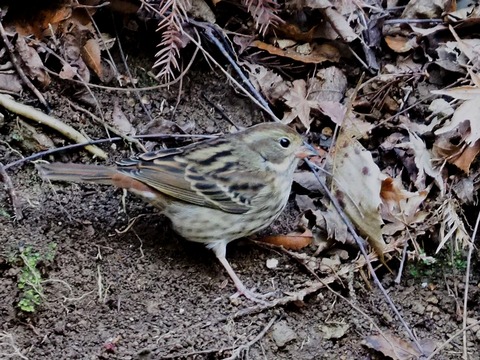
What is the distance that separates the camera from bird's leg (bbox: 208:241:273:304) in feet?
13.7

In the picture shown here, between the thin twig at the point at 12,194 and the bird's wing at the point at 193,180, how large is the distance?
0.57m

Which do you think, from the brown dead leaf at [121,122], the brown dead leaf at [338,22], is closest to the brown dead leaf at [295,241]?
the brown dead leaf at [121,122]

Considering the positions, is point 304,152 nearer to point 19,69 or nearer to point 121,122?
point 121,122

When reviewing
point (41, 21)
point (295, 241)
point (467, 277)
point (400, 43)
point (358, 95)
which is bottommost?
point (467, 277)

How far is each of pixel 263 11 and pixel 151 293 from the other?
1.99 metres

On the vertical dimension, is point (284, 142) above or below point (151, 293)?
above

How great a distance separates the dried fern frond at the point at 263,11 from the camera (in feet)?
16.5

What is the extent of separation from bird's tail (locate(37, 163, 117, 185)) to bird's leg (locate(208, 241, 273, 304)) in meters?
0.68

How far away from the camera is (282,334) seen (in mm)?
4059

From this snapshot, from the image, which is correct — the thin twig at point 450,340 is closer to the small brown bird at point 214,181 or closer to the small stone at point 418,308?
the small stone at point 418,308

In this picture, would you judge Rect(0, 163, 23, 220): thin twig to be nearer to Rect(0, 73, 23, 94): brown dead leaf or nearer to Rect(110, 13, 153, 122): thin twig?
Rect(0, 73, 23, 94): brown dead leaf

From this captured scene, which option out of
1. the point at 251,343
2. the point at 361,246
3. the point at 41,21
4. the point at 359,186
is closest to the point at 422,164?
the point at 359,186

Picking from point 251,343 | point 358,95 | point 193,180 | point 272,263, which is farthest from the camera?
point 358,95

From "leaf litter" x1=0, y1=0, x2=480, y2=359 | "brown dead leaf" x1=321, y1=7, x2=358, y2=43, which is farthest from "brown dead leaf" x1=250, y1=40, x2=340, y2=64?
"brown dead leaf" x1=321, y1=7, x2=358, y2=43
